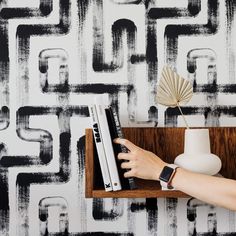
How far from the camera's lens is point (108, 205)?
1.50 metres

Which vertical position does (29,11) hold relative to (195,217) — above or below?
above

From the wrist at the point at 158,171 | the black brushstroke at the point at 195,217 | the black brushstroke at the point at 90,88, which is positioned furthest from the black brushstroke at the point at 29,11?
the black brushstroke at the point at 195,217

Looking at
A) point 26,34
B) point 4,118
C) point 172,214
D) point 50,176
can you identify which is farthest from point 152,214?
point 26,34

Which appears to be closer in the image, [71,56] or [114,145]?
[114,145]

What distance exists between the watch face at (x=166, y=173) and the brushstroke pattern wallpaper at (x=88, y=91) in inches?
10.9

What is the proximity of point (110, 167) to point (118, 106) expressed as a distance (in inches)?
10.3

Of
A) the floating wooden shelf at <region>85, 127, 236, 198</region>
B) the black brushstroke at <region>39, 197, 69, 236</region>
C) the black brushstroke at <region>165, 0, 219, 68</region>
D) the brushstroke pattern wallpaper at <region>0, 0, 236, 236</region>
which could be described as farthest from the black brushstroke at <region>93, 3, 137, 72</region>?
the black brushstroke at <region>39, 197, 69, 236</region>

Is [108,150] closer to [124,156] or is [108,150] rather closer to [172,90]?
[124,156]

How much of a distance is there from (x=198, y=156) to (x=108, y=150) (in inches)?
9.8

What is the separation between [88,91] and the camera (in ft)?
4.91

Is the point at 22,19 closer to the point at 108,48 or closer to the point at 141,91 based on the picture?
the point at 108,48

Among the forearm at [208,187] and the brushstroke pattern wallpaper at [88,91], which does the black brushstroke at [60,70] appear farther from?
the forearm at [208,187]

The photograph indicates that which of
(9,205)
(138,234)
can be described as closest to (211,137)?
(138,234)

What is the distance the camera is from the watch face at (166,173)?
1237mm
